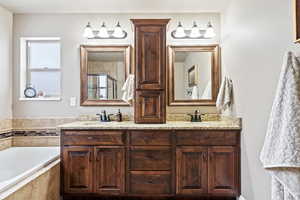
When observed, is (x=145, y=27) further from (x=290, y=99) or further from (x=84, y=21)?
(x=290, y=99)

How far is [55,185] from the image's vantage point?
3.11m

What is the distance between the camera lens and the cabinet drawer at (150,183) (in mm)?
3234

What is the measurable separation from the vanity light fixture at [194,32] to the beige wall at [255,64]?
36 cm

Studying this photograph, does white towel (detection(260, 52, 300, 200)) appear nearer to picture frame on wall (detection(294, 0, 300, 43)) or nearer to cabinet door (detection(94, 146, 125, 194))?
picture frame on wall (detection(294, 0, 300, 43))

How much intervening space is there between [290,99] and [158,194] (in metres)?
2.09

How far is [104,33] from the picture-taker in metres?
3.92

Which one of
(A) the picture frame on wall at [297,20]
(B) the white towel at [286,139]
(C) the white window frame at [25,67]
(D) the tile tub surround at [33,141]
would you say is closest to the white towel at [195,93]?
(C) the white window frame at [25,67]

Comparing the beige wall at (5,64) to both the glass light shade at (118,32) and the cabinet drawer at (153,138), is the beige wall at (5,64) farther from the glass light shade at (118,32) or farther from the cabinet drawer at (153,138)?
the cabinet drawer at (153,138)

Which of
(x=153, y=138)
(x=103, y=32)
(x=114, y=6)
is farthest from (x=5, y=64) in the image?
(x=153, y=138)

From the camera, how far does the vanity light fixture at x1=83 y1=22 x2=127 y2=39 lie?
12.7 feet

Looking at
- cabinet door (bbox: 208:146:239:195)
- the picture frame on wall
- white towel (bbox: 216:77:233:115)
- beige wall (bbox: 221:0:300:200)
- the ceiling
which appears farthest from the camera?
the ceiling

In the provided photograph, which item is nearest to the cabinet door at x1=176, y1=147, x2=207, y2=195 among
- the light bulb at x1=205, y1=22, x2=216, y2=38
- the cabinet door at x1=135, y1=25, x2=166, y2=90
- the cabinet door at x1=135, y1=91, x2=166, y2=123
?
the cabinet door at x1=135, y1=91, x2=166, y2=123

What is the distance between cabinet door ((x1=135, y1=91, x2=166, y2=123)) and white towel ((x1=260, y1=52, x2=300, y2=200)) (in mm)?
2009

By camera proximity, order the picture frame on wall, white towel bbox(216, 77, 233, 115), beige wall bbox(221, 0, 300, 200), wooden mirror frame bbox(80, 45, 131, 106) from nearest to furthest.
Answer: the picture frame on wall → beige wall bbox(221, 0, 300, 200) → white towel bbox(216, 77, 233, 115) → wooden mirror frame bbox(80, 45, 131, 106)
